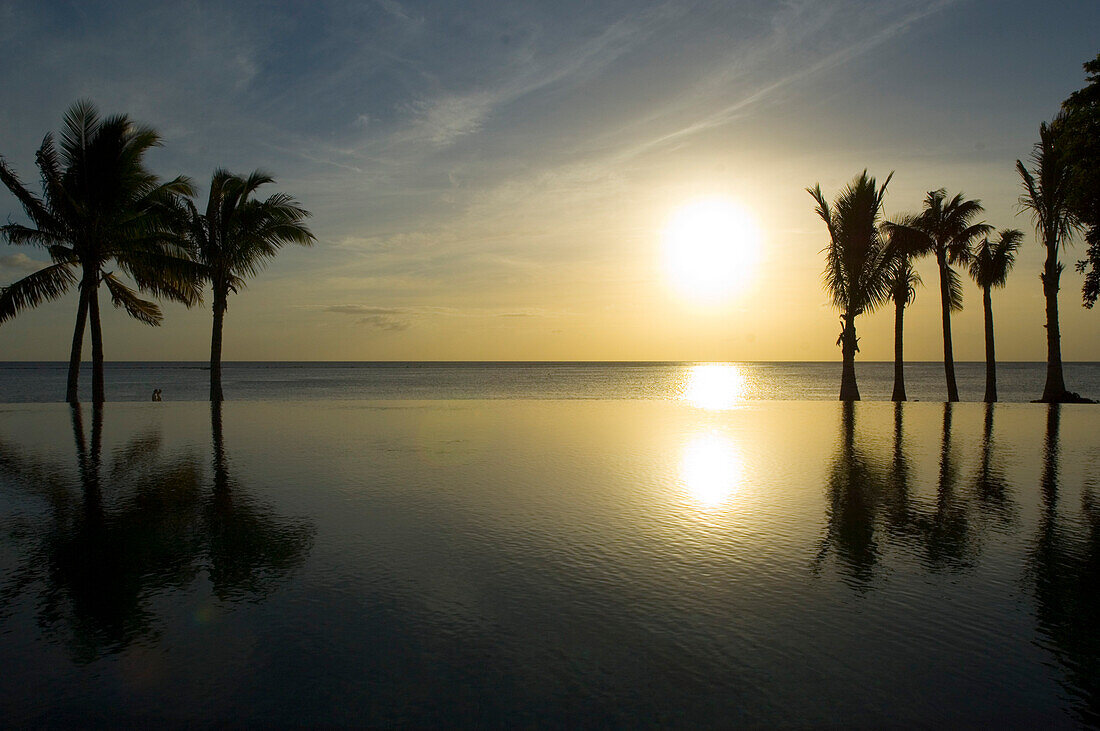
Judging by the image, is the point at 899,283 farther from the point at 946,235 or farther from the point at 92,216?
the point at 92,216

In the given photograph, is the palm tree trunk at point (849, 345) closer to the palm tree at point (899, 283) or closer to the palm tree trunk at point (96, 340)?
the palm tree at point (899, 283)

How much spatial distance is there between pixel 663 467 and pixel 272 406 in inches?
735

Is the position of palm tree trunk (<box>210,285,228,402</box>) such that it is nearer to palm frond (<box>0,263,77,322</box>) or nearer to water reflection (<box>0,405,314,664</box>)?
palm frond (<box>0,263,77,322</box>)

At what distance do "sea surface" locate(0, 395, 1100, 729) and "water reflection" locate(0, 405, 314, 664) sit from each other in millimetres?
40

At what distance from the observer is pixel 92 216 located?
2314 centimetres

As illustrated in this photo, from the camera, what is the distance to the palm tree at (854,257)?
2541 centimetres

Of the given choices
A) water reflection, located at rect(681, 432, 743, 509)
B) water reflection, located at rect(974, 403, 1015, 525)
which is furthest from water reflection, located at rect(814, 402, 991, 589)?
water reflection, located at rect(681, 432, 743, 509)

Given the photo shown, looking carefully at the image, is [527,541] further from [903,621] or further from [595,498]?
[903,621]

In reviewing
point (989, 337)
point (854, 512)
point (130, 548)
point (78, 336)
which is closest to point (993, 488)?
point (854, 512)

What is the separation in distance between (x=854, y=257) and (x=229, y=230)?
25.3 metres

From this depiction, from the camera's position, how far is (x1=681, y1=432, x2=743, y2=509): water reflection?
9.24 metres

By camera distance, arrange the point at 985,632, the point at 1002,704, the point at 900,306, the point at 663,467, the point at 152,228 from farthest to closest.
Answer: the point at 900,306 < the point at 152,228 < the point at 663,467 < the point at 985,632 < the point at 1002,704

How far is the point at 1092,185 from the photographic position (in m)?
15.6

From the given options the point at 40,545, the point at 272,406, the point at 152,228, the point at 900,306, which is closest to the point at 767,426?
the point at 900,306
